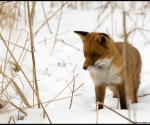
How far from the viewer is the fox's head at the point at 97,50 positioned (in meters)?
2.72

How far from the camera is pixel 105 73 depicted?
2.93 m

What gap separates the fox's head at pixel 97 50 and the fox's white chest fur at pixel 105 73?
39 millimetres

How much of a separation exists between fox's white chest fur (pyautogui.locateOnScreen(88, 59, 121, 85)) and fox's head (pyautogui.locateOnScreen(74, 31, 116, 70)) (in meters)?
0.04

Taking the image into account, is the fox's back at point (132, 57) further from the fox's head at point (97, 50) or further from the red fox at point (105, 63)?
the fox's head at point (97, 50)

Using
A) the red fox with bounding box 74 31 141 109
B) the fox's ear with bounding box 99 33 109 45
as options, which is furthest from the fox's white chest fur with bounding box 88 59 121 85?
the fox's ear with bounding box 99 33 109 45

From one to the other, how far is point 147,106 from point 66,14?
12.1 feet

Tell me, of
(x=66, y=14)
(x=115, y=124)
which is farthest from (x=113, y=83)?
(x=66, y=14)

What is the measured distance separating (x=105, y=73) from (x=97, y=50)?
298mm

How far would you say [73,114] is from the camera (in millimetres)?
2438

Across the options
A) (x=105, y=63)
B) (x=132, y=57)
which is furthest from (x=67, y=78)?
(x=105, y=63)

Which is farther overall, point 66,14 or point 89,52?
point 66,14

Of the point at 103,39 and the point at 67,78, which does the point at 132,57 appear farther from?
the point at 67,78

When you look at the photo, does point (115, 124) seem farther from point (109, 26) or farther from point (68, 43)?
point (109, 26)

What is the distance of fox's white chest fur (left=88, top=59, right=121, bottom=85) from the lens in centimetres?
288
